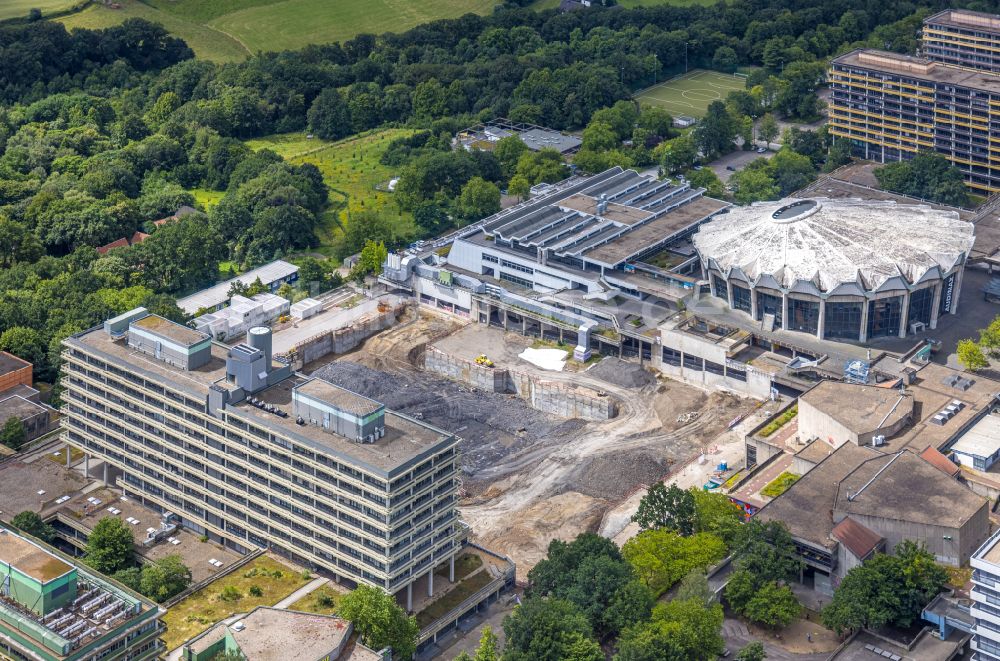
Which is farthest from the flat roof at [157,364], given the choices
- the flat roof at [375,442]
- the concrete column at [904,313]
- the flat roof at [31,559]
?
the concrete column at [904,313]

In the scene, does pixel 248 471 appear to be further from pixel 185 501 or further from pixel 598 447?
pixel 598 447

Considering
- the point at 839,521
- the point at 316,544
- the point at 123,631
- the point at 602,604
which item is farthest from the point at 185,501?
the point at 839,521

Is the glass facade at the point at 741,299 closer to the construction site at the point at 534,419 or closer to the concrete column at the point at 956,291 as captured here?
the construction site at the point at 534,419

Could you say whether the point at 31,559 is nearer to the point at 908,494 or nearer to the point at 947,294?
the point at 908,494

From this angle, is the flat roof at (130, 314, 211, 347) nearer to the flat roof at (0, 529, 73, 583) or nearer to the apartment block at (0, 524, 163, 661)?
the flat roof at (0, 529, 73, 583)


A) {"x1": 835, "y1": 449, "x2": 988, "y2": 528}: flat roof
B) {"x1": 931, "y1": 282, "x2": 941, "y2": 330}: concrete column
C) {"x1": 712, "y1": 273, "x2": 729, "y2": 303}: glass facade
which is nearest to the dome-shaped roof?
{"x1": 712, "y1": 273, "x2": 729, "y2": 303}: glass facade

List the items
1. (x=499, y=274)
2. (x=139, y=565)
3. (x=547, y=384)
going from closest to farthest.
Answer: (x=139, y=565) → (x=547, y=384) → (x=499, y=274)

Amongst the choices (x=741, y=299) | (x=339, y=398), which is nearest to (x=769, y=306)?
(x=741, y=299)
